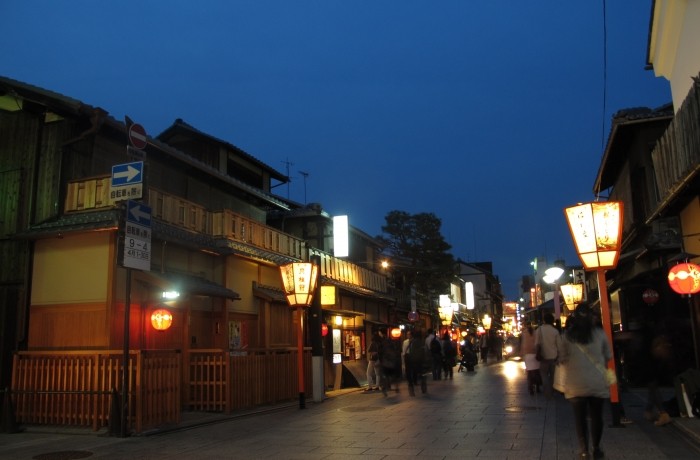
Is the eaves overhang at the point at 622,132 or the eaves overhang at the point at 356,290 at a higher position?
the eaves overhang at the point at 622,132

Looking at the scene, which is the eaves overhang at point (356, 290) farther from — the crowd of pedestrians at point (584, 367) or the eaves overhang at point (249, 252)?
the crowd of pedestrians at point (584, 367)

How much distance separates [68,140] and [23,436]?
7231mm

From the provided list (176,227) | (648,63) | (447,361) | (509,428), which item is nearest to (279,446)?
(509,428)

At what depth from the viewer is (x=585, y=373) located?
693 centimetres

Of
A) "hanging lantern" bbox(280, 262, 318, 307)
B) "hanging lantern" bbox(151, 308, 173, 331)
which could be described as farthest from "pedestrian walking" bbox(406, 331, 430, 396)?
"hanging lantern" bbox(151, 308, 173, 331)

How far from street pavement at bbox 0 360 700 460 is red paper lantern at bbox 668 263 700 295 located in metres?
2.41

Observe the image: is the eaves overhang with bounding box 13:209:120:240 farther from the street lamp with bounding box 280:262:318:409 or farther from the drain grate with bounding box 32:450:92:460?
the drain grate with bounding box 32:450:92:460

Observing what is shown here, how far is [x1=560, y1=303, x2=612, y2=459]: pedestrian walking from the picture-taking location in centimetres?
690

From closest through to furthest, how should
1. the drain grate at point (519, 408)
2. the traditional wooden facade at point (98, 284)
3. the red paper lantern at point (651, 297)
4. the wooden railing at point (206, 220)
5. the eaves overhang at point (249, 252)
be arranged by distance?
1. the traditional wooden facade at point (98, 284)
2. the drain grate at point (519, 408)
3. the wooden railing at point (206, 220)
4. the red paper lantern at point (651, 297)
5. the eaves overhang at point (249, 252)

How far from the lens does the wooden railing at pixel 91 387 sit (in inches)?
440

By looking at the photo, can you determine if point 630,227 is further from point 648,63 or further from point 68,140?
point 68,140

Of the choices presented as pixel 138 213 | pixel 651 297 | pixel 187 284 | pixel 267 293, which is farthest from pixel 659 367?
pixel 267 293

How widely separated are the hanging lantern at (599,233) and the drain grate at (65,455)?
9.28 metres

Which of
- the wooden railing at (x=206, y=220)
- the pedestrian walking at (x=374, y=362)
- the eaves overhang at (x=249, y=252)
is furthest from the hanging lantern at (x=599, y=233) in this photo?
the pedestrian walking at (x=374, y=362)
